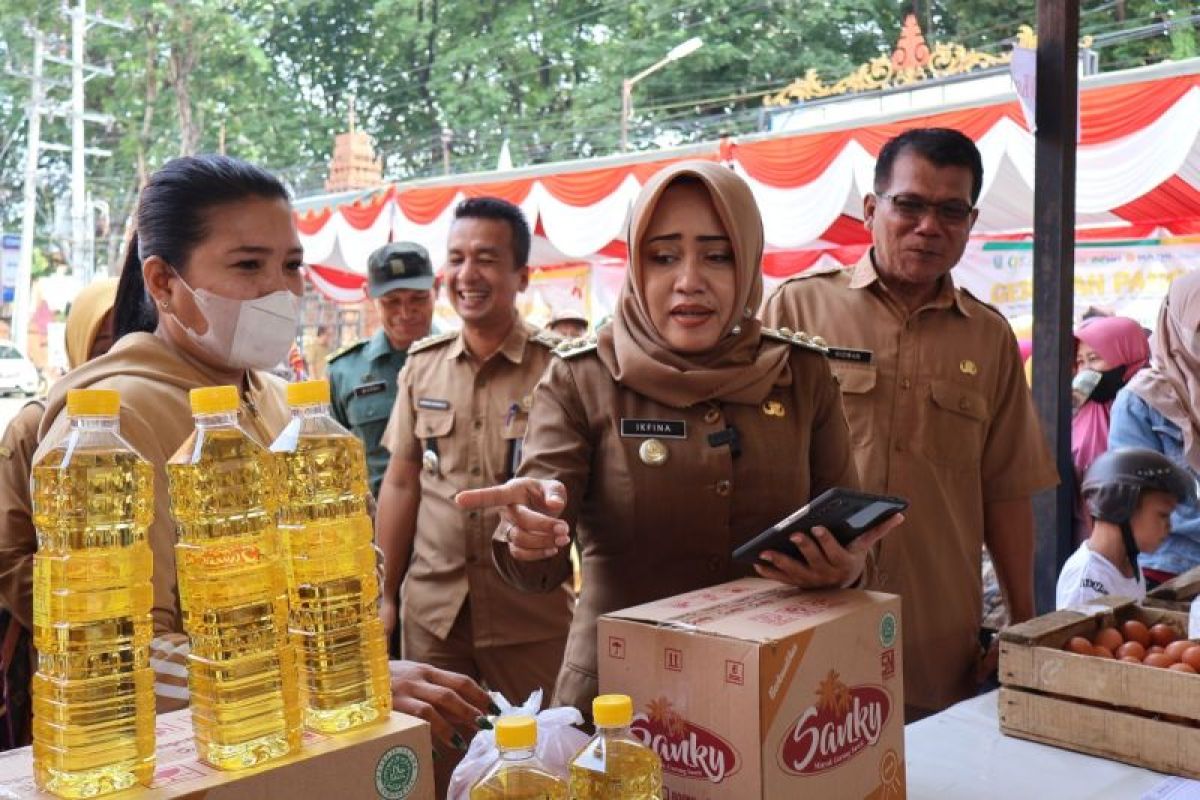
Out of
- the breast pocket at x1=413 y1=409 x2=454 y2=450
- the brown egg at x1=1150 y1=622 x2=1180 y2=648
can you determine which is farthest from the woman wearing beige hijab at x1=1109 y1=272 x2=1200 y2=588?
the breast pocket at x1=413 y1=409 x2=454 y2=450

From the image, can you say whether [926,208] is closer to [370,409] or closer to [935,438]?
[935,438]

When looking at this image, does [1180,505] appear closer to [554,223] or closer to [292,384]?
[292,384]

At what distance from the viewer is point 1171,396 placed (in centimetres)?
340

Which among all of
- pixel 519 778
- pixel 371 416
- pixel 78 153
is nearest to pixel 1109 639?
pixel 519 778

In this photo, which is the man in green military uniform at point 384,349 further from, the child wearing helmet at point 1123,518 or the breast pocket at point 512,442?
the child wearing helmet at point 1123,518

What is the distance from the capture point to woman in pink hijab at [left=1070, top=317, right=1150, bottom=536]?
450 cm

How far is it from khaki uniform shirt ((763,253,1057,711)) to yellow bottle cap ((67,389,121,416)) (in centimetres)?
174

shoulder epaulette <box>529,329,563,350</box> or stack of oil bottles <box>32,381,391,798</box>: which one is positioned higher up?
shoulder epaulette <box>529,329,563,350</box>

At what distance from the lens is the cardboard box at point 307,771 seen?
0.95m

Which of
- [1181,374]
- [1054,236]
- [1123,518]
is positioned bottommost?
[1123,518]

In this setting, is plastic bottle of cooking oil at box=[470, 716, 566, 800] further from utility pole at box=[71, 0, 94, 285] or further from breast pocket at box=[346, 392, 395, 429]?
utility pole at box=[71, 0, 94, 285]

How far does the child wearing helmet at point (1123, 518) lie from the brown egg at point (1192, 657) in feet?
3.31

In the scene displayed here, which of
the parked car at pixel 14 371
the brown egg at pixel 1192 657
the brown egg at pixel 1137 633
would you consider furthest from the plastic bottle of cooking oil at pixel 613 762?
the parked car at pixel 14 371

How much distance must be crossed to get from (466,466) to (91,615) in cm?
213
